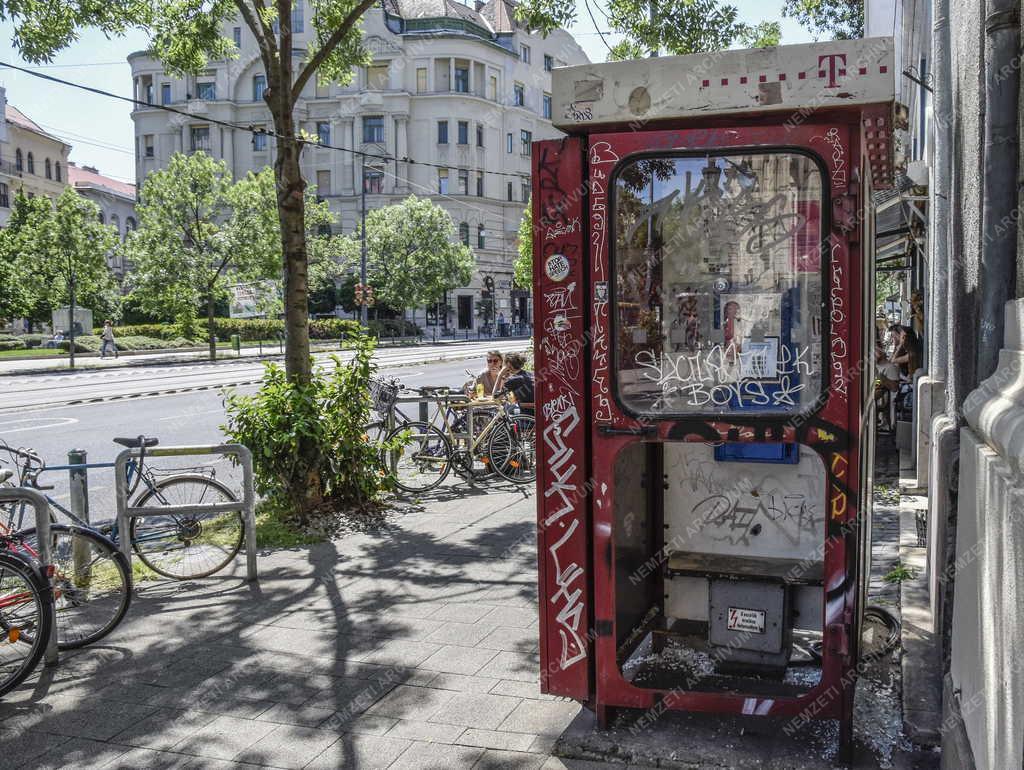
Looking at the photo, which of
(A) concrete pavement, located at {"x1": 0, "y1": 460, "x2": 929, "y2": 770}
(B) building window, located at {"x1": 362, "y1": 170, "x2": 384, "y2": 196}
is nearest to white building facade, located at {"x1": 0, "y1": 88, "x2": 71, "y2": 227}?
(B) building window, located at {"x1": 362, "y1": 170, "x2": 384, "y2": 196}

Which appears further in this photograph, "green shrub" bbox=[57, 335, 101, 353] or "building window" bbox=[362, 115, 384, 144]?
"building window" bbox=[362, 115, 384, 144]

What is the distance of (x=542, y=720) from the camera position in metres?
4.29

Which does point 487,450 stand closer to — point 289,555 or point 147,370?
point 289,555

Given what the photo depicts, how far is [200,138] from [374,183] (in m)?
14.2

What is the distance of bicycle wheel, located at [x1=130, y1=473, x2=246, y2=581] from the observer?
21.6 feet

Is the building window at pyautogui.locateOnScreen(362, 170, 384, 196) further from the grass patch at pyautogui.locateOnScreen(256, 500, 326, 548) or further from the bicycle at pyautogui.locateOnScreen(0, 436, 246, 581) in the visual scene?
the bicycle at pyautogui.locateOnScreen(0, 436, 246, 581)

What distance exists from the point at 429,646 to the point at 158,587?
7.58ft

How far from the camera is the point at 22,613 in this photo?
476 cm

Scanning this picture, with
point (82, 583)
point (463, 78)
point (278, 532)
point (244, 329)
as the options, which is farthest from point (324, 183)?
point (82, 583)

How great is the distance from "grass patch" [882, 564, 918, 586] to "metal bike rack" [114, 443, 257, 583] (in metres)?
4.24

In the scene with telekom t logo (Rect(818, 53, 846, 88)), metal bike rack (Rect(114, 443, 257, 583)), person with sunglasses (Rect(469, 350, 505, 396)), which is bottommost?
metal bike rack (Rect(114, 443, 257, 583))

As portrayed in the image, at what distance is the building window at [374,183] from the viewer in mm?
68750

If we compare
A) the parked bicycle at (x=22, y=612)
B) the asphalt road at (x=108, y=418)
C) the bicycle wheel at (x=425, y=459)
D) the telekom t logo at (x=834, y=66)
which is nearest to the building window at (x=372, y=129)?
the asphalt road at (x=108, y=418)

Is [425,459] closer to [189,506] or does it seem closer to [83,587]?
[189,506]
